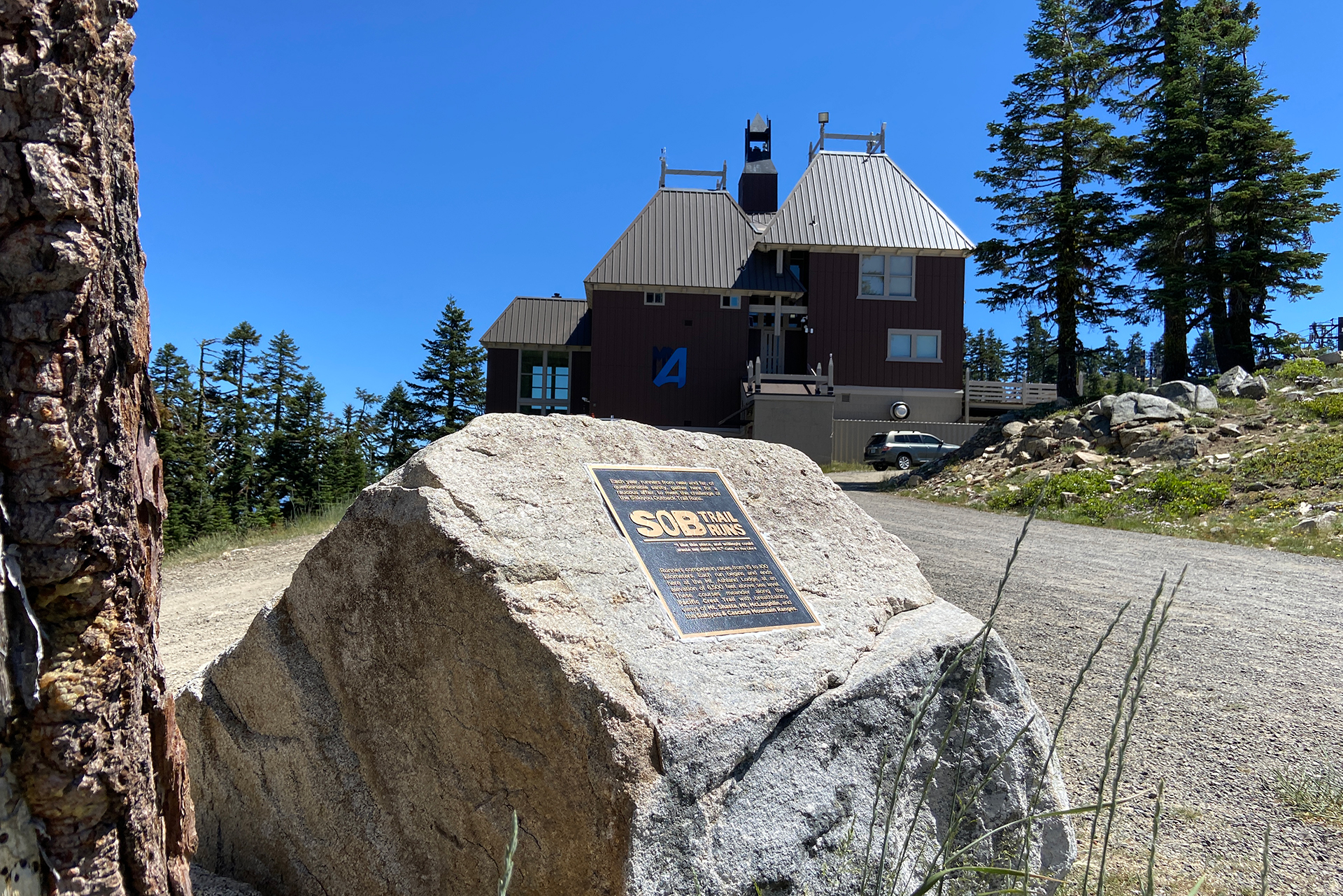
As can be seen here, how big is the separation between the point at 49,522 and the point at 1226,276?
1036 inches

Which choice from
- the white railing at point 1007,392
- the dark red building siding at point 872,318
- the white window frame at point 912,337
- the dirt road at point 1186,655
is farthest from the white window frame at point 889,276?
the dirt road at point 1186,655

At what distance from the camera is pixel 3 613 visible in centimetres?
158

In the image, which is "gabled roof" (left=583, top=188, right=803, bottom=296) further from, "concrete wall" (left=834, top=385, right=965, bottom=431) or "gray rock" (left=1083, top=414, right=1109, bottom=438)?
"gray rock" (left=1083, top=414, right=1109, bottom=438)

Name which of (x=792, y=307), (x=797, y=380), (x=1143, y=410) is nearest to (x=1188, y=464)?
(x=1143, y=410)

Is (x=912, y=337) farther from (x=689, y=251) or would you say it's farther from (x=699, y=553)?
(x=699, y=553)

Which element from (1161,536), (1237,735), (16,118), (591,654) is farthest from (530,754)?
(1161,536)

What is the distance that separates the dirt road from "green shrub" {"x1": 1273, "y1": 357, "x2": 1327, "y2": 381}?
899 cm

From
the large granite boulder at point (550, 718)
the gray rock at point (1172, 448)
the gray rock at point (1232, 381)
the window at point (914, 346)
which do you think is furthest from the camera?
the window at point (914, 346)

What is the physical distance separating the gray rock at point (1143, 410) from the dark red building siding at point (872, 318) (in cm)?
1146

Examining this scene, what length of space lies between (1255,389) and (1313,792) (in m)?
16.0

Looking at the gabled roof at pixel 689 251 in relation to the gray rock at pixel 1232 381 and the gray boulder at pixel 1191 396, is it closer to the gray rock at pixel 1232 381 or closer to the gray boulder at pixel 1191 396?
the gray boulder at pixel 1191 396

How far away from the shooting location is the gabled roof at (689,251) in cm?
2750

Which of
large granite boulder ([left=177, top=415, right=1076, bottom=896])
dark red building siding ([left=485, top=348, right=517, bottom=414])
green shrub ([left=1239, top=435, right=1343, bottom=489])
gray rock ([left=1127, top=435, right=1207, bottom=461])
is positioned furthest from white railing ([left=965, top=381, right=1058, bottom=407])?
large granite boulder ([left=177, top=415, right=1076, bottom=896])

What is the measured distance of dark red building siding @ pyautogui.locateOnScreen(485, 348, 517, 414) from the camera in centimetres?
3041
